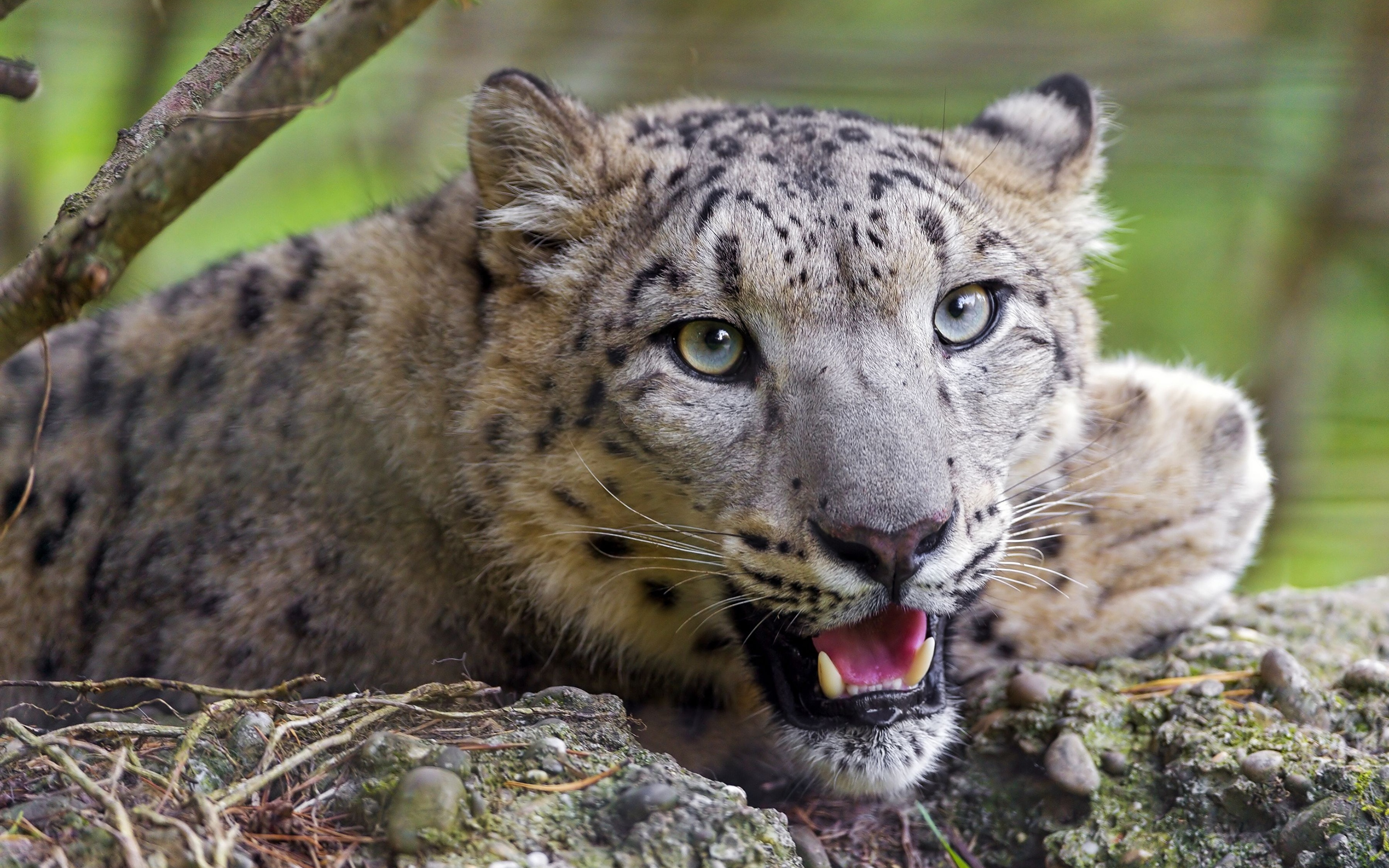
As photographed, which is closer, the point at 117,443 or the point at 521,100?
the point at 521,100

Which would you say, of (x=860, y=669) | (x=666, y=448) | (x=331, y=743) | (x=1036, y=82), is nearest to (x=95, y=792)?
(x=331, y=743)

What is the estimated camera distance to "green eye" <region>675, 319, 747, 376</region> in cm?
423

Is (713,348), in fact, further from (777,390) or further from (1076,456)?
(1076,456)

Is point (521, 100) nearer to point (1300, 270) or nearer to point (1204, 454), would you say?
point (1204, 454)

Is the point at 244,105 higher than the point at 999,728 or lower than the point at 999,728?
higher

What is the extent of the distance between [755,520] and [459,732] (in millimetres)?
1056

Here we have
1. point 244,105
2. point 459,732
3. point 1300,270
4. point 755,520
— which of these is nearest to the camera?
point 244,105

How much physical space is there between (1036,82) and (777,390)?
7899 millimetres

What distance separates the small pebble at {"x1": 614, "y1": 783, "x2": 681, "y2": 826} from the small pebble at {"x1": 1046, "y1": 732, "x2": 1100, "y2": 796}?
1.47m

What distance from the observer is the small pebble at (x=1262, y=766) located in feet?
12.7

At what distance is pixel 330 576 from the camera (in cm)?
465

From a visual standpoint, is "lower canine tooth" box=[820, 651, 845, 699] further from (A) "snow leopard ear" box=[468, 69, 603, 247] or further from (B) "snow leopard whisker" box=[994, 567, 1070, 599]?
(A) "snow leopard ear" box=[468, 69, 603, 247]

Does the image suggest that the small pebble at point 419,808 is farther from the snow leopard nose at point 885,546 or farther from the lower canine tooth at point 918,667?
the lower canine tooth at point 918,667

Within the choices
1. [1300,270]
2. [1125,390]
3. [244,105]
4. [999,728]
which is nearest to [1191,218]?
[1300,270]
